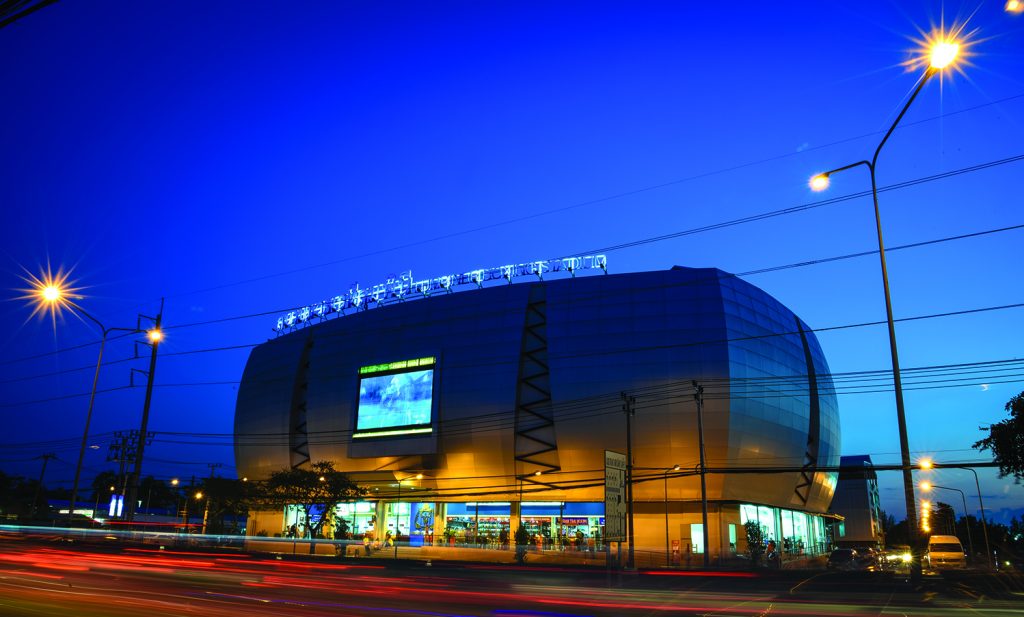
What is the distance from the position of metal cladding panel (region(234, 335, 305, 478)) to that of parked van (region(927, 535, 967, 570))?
232ft

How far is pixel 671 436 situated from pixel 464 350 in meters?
23.7

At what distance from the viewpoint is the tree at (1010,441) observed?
28281mm

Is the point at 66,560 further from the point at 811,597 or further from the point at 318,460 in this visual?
the point at 318,460

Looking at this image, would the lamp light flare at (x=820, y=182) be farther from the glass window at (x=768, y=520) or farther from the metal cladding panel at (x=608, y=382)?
the glass window at (x=768, y=520)

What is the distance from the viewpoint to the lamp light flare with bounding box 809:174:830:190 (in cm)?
2609

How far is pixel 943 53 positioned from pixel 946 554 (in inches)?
1285

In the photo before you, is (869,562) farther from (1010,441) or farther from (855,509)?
(855,509)

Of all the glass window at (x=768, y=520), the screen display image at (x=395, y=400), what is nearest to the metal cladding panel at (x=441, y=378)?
the screen display image at (x=395, y=400)

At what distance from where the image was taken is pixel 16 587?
18.5 meters

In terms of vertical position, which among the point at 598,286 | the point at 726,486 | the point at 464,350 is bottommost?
the point at 726,486

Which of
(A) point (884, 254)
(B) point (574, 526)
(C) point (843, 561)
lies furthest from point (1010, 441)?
(B) point (574, 526)

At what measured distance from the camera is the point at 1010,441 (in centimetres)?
2872

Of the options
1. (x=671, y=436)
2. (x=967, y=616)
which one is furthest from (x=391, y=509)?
(x=967, y=616)

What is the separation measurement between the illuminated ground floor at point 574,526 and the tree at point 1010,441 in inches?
1037
